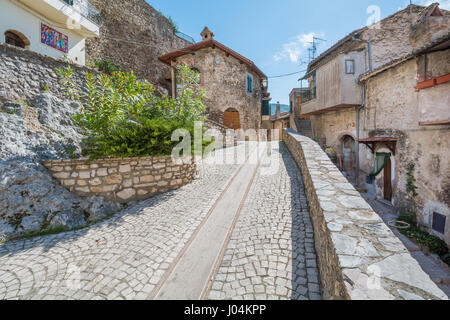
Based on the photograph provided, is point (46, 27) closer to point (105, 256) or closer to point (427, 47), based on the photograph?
point (105, 256)

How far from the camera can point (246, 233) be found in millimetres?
3377

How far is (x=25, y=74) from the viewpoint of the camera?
670 centimetres

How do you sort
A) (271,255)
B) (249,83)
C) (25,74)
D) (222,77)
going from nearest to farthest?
(271,255)
(25,74)
(222,77)
(249,83)

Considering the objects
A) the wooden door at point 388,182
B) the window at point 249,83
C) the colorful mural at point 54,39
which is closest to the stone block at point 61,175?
the colorful mural at point 54,39

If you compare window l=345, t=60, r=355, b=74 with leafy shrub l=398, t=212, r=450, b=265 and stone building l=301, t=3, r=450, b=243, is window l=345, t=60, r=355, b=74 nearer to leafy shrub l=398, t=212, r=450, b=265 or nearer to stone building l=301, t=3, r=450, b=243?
stone building l=301, t=3, r=450, b=243

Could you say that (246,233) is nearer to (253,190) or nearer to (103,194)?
(253,190)

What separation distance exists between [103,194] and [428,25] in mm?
15463

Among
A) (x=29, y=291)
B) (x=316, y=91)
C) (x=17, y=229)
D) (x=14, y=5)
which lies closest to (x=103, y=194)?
(x=17, y=229)

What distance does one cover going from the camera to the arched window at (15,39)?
888 centimetres

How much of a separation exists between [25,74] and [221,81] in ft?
39.9

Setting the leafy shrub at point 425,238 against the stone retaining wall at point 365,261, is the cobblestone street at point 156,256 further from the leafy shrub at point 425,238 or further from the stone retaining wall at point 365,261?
the leafy shrub at point 425,238

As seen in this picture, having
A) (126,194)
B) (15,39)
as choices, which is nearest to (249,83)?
(15,39)

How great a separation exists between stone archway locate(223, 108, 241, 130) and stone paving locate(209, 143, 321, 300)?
12.6m

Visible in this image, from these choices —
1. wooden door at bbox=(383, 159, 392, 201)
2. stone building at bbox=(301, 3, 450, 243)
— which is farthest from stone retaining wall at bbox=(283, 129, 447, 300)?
wooden door at bbox=(383, 159, 392, 201)
